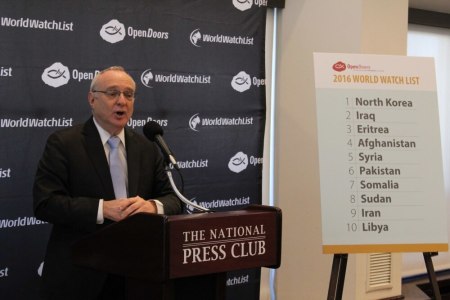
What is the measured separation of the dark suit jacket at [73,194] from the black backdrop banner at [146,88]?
41.3 inches

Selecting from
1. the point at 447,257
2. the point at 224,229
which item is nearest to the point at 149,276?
the point at 224,229

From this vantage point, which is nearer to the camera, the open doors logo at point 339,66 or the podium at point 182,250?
the podium at point 182,250

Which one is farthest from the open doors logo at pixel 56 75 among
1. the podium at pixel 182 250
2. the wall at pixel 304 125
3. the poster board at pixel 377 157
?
the wall at pixel 304 125

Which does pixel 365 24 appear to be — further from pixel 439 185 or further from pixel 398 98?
pixel 439 185

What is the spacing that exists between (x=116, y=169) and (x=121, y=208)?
28 centimetres

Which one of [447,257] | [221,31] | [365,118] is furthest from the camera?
[447,257]

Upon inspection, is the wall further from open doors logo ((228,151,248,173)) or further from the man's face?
the man's face

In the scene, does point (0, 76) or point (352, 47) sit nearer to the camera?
point (0, 76)

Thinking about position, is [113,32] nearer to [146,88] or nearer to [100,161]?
[146,88]

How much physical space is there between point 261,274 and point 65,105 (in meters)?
2.01

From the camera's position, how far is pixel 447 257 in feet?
19.2

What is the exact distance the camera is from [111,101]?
7.22ft

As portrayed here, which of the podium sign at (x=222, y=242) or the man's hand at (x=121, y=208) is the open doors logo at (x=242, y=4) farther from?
the podium sign at (x=222, y=242)

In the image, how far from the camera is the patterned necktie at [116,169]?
218cm
